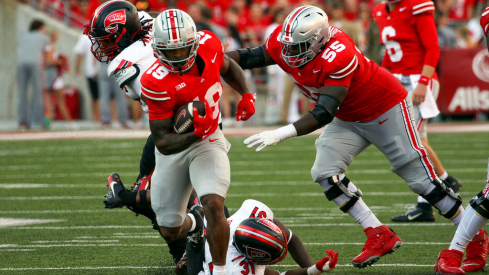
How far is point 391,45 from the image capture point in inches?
231

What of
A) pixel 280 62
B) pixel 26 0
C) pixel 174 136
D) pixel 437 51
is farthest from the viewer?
pixel 26 0

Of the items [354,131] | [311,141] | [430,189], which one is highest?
[354,131]

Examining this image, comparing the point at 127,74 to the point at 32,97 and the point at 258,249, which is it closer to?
the point at 258,249

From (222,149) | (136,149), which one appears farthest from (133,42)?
(136,149)

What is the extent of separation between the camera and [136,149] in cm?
1030

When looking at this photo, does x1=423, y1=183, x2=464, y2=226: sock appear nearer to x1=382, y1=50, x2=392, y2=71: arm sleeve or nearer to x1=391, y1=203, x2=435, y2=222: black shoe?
x1=391, y1=203, x2=435, y2=222: black shoe

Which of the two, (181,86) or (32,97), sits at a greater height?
(181,86)

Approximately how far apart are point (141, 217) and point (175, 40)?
8.90ft

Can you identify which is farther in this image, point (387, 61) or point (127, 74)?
point (387, 61)

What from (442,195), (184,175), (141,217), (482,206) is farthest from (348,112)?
(141,217)

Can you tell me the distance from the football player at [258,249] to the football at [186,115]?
609mm

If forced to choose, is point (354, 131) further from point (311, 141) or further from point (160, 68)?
point (311, 141)

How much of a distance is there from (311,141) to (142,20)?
626 cm

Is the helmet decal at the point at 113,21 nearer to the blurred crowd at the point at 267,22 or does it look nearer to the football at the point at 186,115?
the football at the point at 186,115
